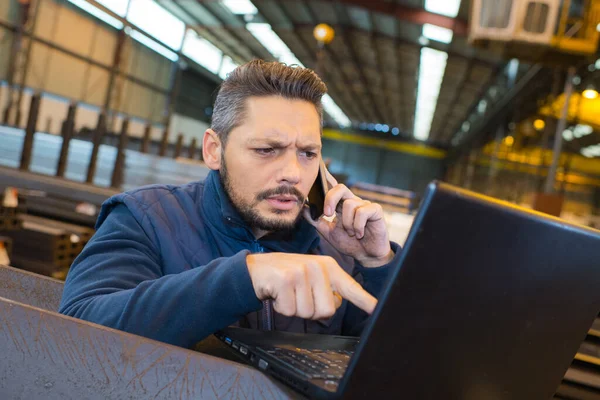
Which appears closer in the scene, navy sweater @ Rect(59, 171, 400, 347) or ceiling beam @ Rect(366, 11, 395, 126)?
navy sweater @ Rect(59, 171, 400, 347)

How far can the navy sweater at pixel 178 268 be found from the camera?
2.81 ft

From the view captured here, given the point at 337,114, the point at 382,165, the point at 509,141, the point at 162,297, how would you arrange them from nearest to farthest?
the point at 162,297 < the point at 509,141 < the point at 337,114 < the point at 382,165

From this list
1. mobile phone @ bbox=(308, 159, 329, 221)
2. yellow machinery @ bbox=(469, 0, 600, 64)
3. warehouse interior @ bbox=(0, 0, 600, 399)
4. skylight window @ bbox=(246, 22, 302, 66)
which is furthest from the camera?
skylight window @ bbox=(246, 22, 302, 66)

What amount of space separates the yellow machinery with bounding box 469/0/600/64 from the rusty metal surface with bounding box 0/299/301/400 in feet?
17.8

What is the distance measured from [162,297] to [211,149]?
0.55m

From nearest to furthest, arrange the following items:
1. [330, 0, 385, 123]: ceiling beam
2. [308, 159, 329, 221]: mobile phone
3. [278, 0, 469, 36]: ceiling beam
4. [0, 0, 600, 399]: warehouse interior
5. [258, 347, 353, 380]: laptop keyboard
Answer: [258, 347, 353, 380]: laptop keyboard < [308, 159, 329, 221]: mobile phone < [0, 0, 600, 399]: warehouse interior < [278, 0, 469, 36]: ceiling beam < [330, 0, 385, 123]: ceiling beam

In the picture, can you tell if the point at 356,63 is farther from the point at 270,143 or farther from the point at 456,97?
the point at 270,143

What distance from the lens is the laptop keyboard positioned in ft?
2.33

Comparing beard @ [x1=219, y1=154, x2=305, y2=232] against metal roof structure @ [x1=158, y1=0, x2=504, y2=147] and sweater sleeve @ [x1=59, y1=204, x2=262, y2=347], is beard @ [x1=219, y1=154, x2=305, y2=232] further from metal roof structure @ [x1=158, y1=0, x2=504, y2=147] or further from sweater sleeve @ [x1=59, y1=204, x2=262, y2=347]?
metal roof structure @ [x1=158, y1=0, x2=504, y2=147]

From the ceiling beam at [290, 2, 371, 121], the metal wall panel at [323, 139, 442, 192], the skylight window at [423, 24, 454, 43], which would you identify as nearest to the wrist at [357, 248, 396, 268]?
the skylight window at [423, 24, 454, 43]

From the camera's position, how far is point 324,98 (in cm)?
139

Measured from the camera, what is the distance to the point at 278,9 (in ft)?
44.9

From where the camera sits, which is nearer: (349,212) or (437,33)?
(349,212)

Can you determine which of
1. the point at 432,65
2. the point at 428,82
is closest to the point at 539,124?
the point at 432,65
